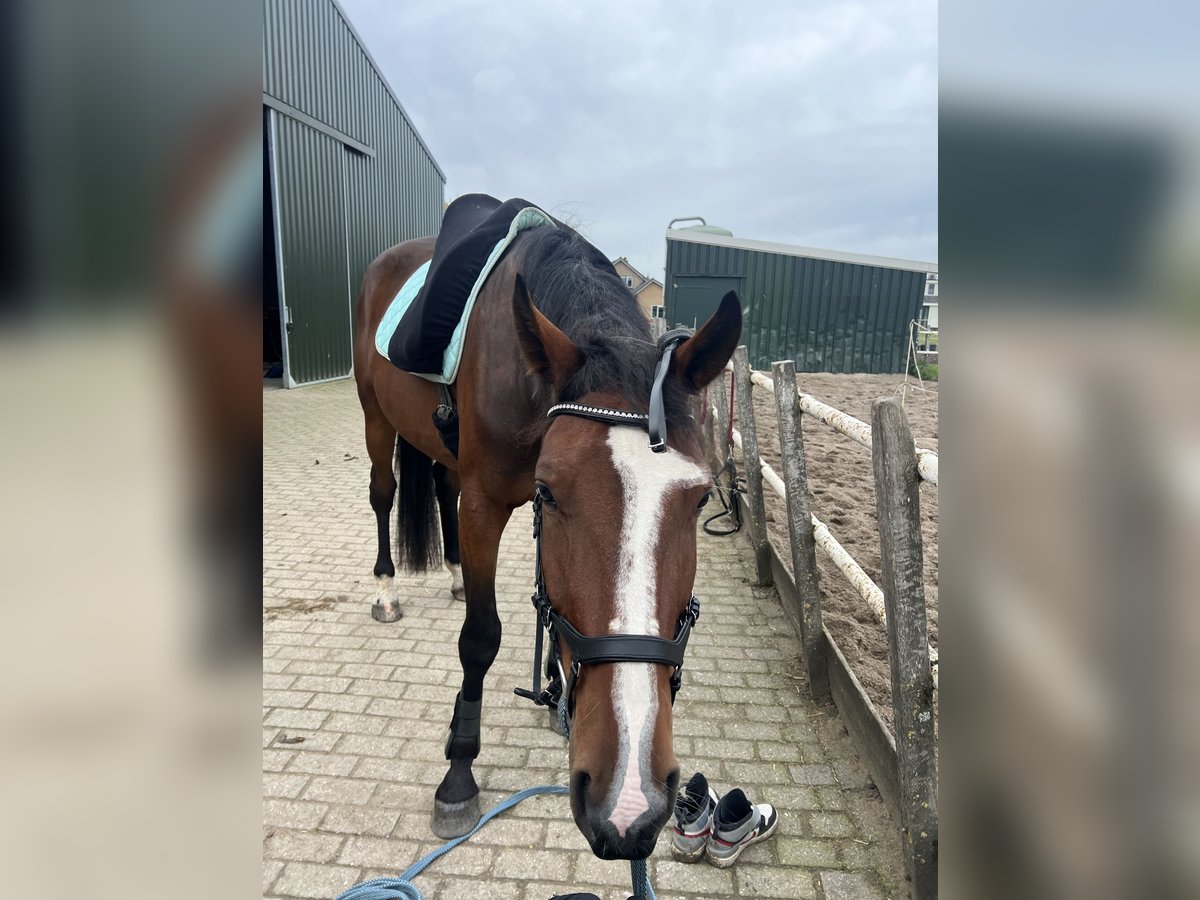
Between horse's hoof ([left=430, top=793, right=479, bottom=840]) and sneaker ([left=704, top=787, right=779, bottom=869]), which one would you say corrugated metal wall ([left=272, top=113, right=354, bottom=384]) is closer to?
horse's hoof ([left=430, top=793, right=479, bottom=840])

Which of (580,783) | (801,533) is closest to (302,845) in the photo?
(580,783)

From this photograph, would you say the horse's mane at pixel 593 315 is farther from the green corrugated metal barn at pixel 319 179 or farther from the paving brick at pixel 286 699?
the green corrugated metal barn at pixel 319 179

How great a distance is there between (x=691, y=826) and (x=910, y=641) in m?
0.95

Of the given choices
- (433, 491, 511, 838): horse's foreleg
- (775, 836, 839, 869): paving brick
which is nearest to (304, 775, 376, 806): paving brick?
(433, 491, 511, 838): horse's foreleg

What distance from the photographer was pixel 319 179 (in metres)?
13.1

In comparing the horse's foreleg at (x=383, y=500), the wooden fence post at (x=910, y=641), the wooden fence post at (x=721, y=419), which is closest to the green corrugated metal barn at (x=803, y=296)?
the wooden fence post at (x=721, y=419)

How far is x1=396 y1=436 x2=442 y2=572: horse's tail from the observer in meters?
4.07

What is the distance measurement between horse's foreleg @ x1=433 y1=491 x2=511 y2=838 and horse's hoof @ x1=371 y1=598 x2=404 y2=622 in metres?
1.55

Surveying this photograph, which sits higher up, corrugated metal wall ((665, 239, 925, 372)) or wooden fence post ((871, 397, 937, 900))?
corrugated metal wall ((665, 239, 925, 372))

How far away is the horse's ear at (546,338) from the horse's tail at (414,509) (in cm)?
246
